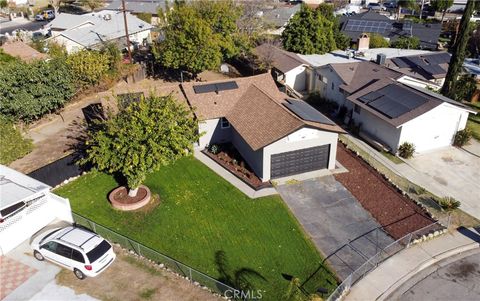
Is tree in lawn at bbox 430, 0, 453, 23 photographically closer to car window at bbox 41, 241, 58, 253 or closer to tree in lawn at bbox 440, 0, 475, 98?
tree in lawn at bbox 440, 0, 475, 98

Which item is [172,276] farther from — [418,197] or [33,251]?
[418,197]

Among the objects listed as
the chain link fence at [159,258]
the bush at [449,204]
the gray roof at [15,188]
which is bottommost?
the chain link fence at [159,258]

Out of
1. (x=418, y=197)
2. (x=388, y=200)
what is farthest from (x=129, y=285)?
(x=418, y=197)

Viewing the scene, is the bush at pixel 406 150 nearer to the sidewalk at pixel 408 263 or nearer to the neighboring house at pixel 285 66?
the sidewalk at pixel 408 263

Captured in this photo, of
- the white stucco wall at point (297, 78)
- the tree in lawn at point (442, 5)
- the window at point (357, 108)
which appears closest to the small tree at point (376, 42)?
the white stucco wall at point (297, 78)

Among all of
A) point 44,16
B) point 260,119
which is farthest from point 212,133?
point 44,16

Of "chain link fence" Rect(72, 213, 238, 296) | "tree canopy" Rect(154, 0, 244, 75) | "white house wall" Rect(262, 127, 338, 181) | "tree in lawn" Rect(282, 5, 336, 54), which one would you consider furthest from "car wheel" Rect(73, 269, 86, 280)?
"tree in lawn" Rect(282, 5, 336, 54)
